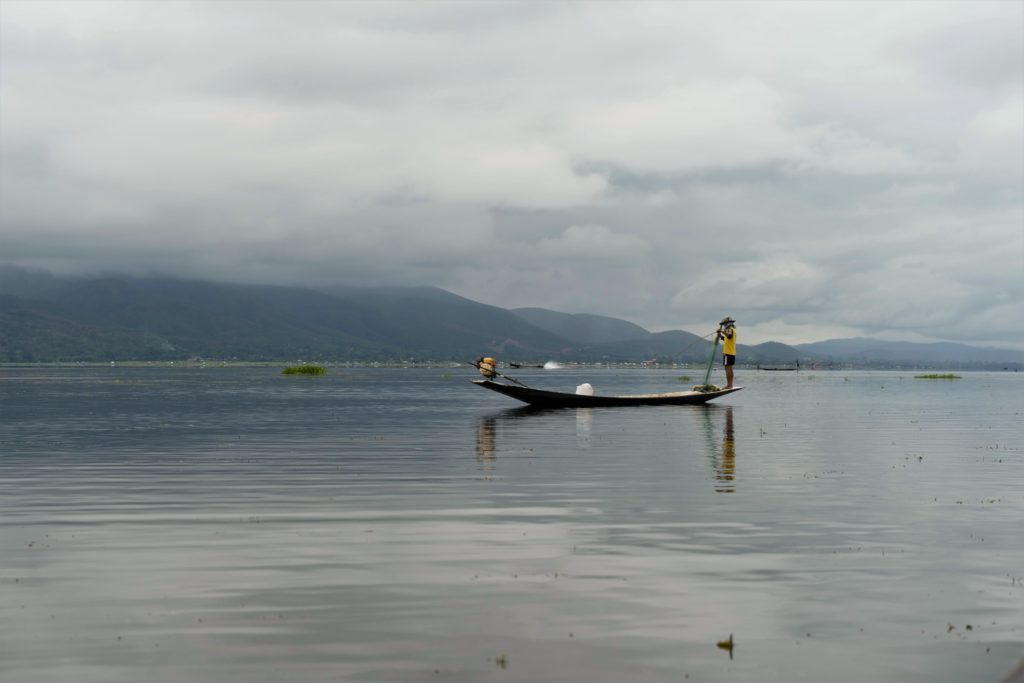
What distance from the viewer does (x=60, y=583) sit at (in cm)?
1761

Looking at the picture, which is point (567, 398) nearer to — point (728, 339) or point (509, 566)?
point (728, 339)

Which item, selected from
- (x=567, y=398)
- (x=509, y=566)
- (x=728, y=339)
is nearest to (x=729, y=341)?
(x=728, y=339)

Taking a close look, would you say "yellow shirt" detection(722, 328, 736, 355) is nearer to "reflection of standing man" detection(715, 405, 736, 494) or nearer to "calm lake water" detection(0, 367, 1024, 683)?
"reflection of standing man" detection(715, 405, 736, 494)

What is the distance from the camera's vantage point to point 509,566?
1914 cm

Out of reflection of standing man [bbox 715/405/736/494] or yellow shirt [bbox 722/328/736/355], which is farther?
yellow shirt [bbox 722/328/736/355]

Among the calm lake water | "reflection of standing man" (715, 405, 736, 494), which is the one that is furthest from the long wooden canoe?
the calm lake water

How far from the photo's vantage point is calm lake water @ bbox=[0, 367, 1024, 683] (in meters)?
13.4

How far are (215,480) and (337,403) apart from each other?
6077 cm

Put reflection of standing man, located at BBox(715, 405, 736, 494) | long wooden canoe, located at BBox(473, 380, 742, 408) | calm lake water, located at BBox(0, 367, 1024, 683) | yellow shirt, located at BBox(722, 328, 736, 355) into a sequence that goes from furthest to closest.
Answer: yellow shirt, located at BBox(722, 328, 736, 355) → long wooden canoe, located at BBox(473, 380, 742, 408) → reflection of standing man, located at BBox(715, 405, 736, 494) → calm lake water, located at BBox(0, 367, 1024, 683)

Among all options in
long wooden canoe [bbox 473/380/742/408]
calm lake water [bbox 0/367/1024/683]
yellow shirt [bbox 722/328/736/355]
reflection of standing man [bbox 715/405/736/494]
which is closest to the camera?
calm lake water [bbox 0/367/1024/683]

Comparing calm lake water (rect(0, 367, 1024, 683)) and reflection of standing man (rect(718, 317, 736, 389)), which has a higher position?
reflection of standing man (rect(718, 317, 736, 389))

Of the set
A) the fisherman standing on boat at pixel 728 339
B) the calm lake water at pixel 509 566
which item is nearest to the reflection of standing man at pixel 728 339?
the fisherman standing on boat at pixel 728 339

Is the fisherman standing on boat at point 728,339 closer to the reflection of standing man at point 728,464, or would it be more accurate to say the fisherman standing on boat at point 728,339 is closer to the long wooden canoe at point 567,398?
the long wooden canoe at point 567,398

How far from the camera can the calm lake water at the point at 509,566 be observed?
13375 millimetres
